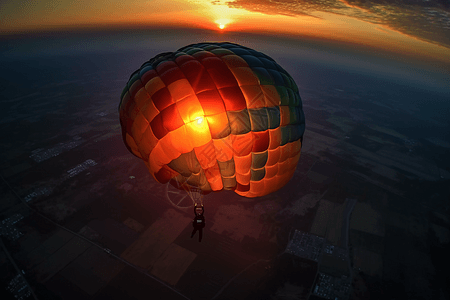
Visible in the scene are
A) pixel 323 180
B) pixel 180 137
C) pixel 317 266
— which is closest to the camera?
pixel 180 137

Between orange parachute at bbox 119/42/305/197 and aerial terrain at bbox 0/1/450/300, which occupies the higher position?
orange parachute at bbox 119/42/305/197

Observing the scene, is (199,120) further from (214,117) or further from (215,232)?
(215,232)

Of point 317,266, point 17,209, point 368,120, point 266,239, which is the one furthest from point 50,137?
point 368,120

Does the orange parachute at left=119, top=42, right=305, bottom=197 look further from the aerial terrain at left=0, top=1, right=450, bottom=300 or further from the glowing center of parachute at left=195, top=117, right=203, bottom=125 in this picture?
the aerial terrain at left=0, top=1, right=450, bottom=300

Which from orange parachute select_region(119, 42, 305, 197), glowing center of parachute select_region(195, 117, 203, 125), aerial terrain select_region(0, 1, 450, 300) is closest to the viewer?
glowing center of parachute select_region(195, 117, 203, 125)

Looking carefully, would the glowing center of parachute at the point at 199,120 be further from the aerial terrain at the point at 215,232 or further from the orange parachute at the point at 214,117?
the aerial terrain at the point at 215,232

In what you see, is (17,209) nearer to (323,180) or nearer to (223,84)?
(223,84)

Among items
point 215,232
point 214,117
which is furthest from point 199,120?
point 215,232

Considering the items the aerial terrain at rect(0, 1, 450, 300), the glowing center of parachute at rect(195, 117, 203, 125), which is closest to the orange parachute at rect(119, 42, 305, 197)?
the glowing center of parachute at rect(195, 117, 203, 125)
